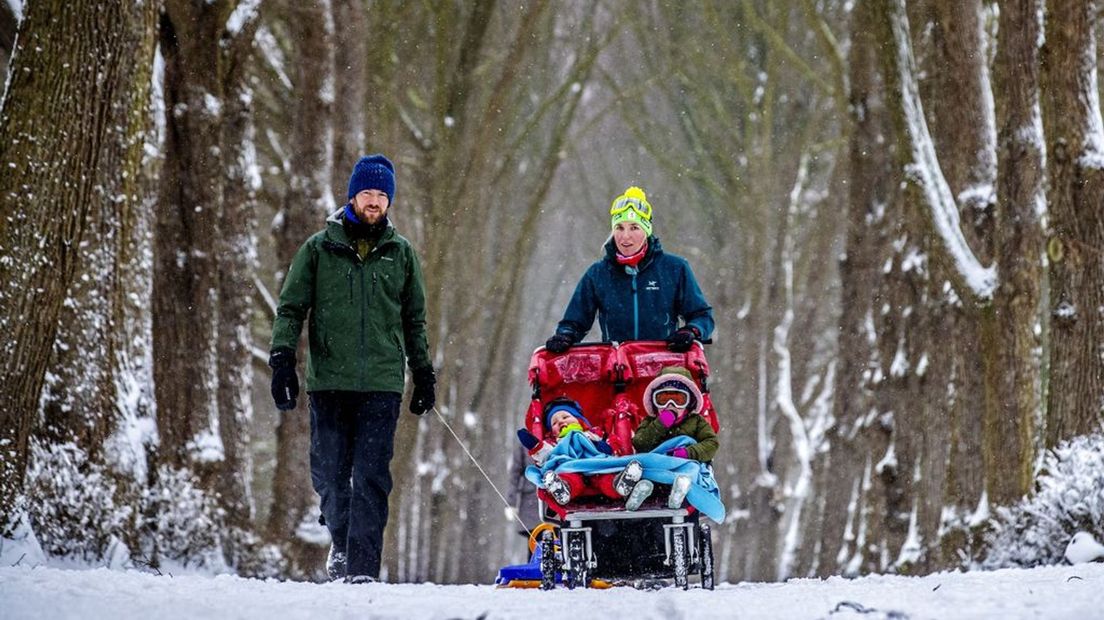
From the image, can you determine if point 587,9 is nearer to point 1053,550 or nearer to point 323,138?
point 323,138

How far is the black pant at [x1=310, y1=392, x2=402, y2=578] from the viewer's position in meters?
8.20

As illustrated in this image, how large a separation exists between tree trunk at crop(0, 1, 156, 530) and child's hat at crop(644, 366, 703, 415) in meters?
3.09

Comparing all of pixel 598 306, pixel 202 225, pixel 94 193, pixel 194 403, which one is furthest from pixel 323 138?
pixel 598 306

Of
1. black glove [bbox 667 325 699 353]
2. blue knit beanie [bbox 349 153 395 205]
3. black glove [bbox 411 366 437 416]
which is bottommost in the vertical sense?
black glove [bbox 411 366 437 416]

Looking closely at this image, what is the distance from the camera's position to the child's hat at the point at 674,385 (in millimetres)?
8156

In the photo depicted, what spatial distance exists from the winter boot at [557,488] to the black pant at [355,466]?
914 millimetres

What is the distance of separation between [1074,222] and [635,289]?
137 inches

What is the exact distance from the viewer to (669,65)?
1174 inches

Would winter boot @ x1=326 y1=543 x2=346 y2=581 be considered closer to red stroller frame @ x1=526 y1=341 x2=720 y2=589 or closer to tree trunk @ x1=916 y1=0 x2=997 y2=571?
red stroller frame @ x1=526 y1=341 x2=720 y2=589

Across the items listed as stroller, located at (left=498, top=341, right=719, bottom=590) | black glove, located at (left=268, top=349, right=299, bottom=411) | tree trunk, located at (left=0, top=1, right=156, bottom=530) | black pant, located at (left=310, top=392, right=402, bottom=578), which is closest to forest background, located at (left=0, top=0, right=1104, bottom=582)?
tree trunk, located at (left=0, top=1, right=156, bottom=530)

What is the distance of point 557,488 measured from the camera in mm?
7770

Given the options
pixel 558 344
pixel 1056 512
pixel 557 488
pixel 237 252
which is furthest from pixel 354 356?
pixel 237 252

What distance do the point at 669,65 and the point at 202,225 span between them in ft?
58.0

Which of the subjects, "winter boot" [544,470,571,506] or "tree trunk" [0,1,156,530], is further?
"tree trunk" [0,1,156,530]
